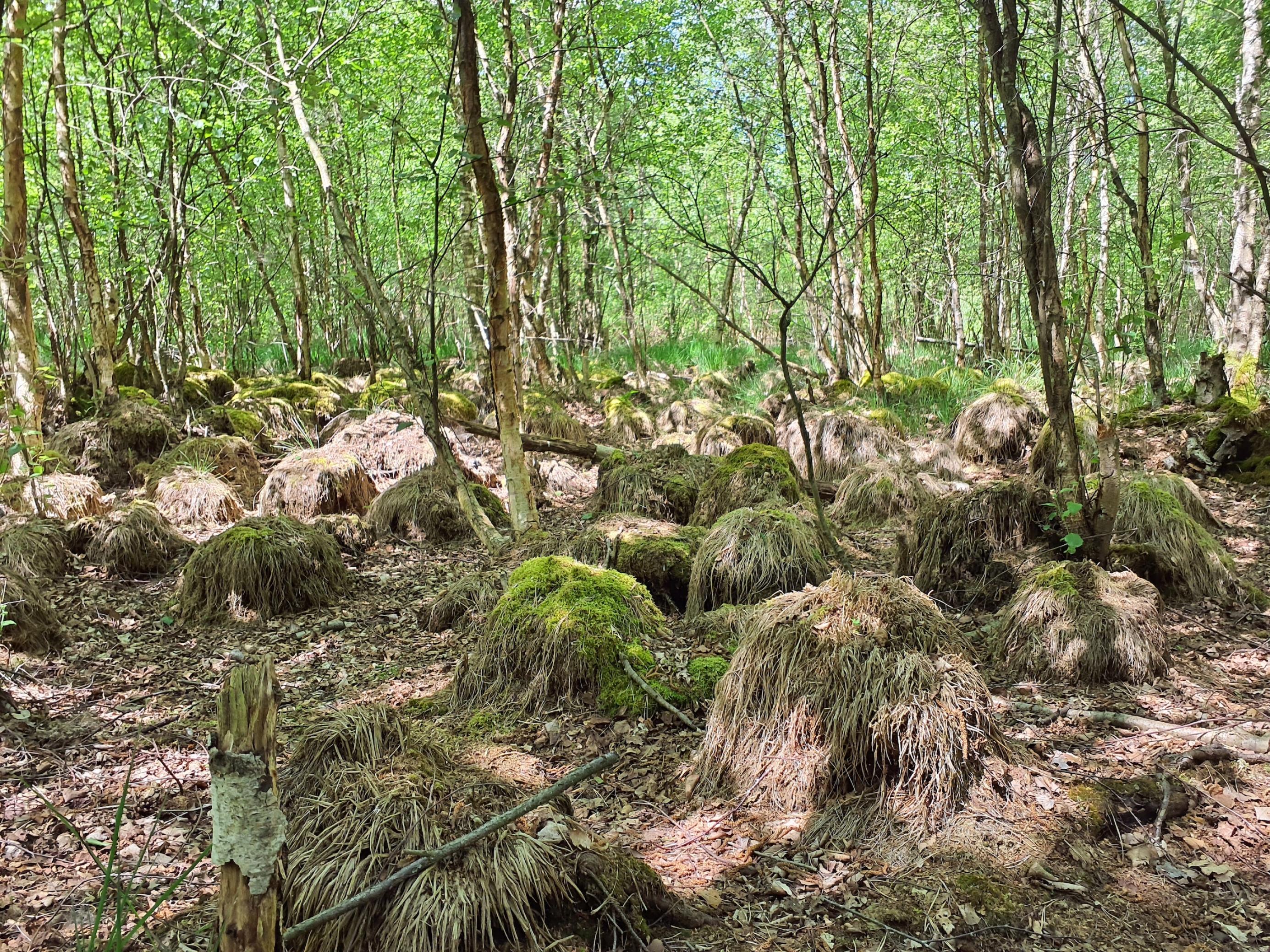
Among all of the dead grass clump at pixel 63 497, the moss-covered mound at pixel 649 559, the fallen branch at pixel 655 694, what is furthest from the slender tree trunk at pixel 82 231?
the fallen branch at pixel 655 694

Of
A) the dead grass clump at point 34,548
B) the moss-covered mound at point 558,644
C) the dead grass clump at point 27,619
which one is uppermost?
the dead grass clump at point 34,548

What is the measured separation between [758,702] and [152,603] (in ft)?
14.1

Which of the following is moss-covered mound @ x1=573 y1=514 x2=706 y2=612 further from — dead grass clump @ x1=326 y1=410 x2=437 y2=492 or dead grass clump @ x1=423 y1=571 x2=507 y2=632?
dead grass clump @ x1=326 y1=410 x2=437 y2=492

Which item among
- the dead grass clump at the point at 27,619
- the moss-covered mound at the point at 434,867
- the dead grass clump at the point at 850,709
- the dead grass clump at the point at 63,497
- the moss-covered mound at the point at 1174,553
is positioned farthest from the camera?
the dead grass clump at the point at 63,497

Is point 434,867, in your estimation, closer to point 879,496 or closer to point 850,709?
point 850,709

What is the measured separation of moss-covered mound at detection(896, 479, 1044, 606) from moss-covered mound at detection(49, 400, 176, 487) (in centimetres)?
758

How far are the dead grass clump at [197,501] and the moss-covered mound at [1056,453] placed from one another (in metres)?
6.39

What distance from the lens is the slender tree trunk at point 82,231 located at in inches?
301

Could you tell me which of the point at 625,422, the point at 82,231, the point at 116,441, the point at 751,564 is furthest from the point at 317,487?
the point at 625,422

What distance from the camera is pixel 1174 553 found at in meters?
4.84

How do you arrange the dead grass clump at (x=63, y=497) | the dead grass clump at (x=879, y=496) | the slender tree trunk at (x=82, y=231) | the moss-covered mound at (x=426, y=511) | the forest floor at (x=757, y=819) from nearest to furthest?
1. the forest floor at (x=757, y=819)
2. the dead grass clump at (x=63, y=497)
3. the moss-covered mound at (x=426, y=511)
4. the dead grass clump at (x=879, y=496)
5. the slender tree trunk at (x=82, y=231)

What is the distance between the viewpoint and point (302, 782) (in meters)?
2.75

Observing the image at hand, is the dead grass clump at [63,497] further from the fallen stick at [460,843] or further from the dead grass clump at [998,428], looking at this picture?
the dead grass clump at [998,428]

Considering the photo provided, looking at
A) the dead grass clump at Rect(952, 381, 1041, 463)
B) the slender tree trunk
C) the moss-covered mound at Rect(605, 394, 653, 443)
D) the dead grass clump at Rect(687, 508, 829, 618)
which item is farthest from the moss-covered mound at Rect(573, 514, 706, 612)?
the slender tree trunk
